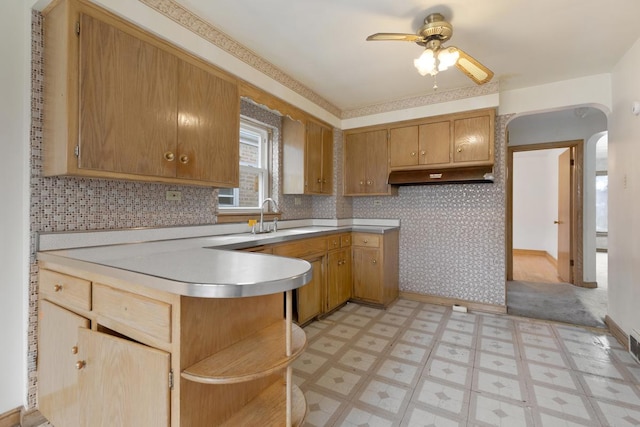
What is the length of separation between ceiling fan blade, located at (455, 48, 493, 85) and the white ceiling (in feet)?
1.08

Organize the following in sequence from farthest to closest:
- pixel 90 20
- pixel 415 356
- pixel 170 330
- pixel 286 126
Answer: pixel 286 126
pixel 415 356
pixel 90 20
pixel 170 330

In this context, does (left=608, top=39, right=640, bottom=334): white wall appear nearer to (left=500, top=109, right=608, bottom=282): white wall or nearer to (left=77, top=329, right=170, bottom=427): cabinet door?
(left=500, top=109, right=608, bottom=282): white wall

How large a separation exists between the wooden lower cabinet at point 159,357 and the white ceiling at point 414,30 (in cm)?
189

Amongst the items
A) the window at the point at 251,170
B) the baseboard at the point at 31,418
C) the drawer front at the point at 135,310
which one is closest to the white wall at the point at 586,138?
the window at the point at 251,170

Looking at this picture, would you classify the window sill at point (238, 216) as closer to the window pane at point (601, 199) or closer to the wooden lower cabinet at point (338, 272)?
the wooden lower cabinet at point (338, 272)

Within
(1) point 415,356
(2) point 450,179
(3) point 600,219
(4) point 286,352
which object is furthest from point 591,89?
(3) point 600,219

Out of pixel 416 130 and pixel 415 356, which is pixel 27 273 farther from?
pixel 416 130

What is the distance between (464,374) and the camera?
2039mm

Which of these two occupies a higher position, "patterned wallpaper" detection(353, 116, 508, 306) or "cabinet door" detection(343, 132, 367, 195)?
"cabinet door" detection(343, 132, 367, 195)

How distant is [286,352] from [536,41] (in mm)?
2945

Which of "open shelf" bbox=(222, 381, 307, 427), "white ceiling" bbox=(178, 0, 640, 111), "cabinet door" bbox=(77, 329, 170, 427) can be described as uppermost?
"white ceiling" bbox=(178, 0, 640, 111)

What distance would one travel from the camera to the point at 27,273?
1540 millimetres

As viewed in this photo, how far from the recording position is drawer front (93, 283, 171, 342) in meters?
0.99

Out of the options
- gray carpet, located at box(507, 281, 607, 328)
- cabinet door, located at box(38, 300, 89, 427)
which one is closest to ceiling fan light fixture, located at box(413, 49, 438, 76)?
cabinet door, located at box(38, 300, 89, 427)
